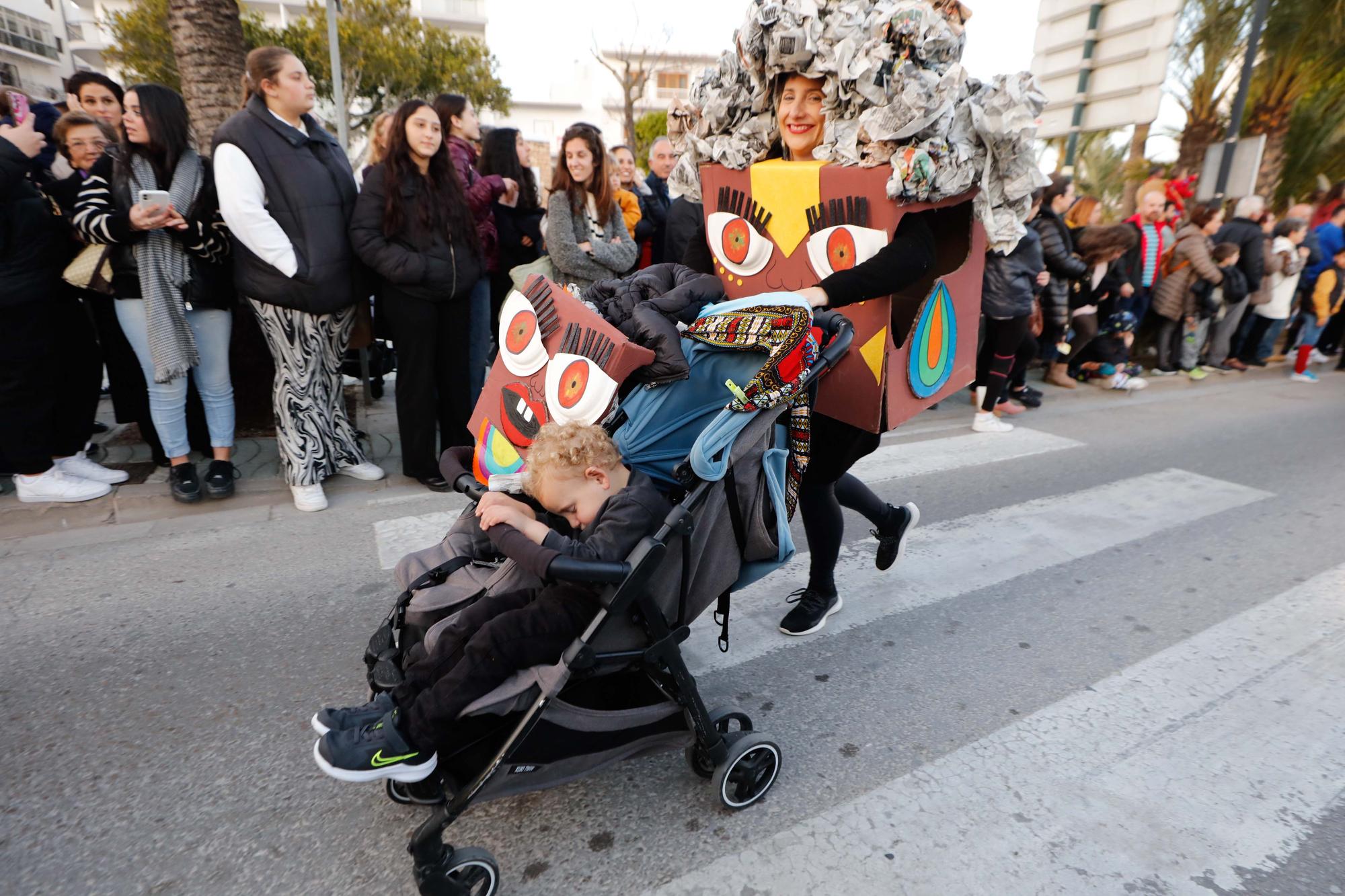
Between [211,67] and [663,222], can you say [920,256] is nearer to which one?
[663,222]

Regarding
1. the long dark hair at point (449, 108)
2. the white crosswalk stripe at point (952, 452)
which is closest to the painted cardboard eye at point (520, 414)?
the white crosswalk stripe at point (952, 452)

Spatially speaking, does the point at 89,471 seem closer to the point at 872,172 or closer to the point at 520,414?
the point at 520,414

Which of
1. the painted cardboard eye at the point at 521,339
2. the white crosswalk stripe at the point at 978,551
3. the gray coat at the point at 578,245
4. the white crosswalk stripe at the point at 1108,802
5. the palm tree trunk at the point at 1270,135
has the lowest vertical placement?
the white crosswalk stripe at the point at 1108,802

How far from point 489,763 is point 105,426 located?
16.6 feet

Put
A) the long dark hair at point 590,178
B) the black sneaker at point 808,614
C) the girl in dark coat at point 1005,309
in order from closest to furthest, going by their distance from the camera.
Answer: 1. the black sneaker at point 808,614
2. the long dark hair at point 590,178
3. the girl in dark coat at point 1005,309

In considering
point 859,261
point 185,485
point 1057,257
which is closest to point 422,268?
point 185,485

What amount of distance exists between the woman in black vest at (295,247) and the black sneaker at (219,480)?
30 cm

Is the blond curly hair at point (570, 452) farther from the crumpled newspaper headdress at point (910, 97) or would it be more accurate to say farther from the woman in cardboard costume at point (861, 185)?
the crumpled newspaper headdress at point (910, 97)

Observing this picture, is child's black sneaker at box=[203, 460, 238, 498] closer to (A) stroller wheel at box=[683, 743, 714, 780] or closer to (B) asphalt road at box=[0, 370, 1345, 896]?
(B) asphalt road at box=[0, 370, 1345, 896]

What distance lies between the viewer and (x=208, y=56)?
5602mm

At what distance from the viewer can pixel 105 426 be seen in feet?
17.5

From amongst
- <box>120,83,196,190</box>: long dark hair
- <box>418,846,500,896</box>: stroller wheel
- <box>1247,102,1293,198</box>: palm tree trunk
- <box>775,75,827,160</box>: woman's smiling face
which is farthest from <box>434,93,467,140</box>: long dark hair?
<box>1247,102,1293,198</box>: palm tree trunk

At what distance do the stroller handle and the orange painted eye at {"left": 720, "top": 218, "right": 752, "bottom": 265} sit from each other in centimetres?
63

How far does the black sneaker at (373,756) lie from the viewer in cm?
171
